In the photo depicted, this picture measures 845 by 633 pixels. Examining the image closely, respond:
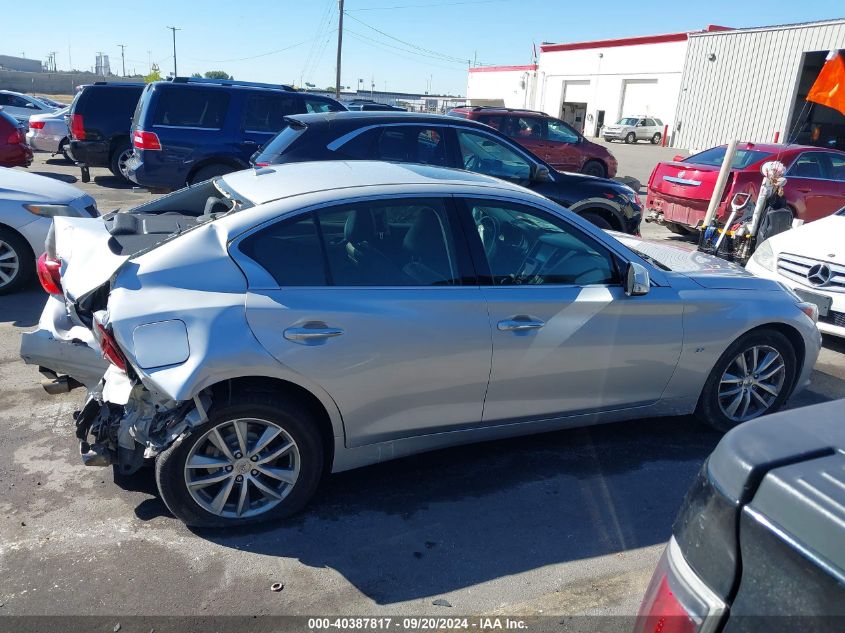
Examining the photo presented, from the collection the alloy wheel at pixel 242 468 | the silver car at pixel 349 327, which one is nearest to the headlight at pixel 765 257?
the silver car at pixel 349 327

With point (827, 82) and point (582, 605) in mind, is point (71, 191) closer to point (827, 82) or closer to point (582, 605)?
point (582, 605)

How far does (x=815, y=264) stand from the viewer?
6.45m

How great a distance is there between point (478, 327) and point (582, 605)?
1.36m

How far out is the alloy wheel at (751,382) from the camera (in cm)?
443

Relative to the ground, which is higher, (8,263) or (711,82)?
(711,82)

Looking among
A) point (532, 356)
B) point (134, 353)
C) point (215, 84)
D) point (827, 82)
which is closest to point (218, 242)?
point (134, 353)

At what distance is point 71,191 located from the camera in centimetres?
694

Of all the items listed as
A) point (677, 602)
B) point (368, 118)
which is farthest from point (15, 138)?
point (677, 602)

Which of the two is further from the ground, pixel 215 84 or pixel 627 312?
pixel 215 84

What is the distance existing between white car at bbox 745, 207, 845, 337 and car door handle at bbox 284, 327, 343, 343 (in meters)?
4.55

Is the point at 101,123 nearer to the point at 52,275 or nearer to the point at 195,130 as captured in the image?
the point at 195,130

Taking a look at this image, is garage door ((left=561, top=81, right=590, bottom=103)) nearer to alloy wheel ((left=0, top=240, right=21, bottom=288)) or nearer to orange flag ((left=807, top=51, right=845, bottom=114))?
orange flag ((left=807, top=51, right=845, bottom=114))

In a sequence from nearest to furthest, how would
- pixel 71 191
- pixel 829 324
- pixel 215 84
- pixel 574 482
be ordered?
pixel 574 482 → pixel 829 324 → pixel 71 191 → pixel 215 84

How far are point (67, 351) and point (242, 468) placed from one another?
1.13 meters
